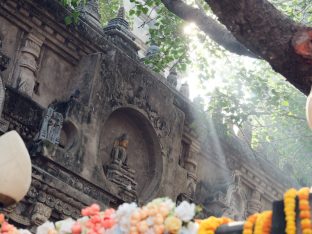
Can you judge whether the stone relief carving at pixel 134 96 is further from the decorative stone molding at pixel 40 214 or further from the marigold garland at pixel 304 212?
the marigold garland at pixel 304 212

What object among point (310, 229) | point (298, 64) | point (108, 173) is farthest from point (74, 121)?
point (310, 229)

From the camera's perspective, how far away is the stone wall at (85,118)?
7.48 metres

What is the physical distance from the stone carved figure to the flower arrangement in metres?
4.38

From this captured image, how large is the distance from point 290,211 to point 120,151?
7.04 metres

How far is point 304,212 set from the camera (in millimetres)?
2277

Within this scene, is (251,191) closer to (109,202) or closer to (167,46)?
(167,46)

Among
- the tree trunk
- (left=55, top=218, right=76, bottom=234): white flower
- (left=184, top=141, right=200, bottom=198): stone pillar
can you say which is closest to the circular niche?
(left=184, top=141, right=200, bottom=198): stone pillar

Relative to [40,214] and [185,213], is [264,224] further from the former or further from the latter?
[40,214]

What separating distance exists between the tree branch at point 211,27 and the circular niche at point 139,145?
11.3 feet

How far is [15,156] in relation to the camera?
3.43 meters

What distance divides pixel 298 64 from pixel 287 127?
39.8ft

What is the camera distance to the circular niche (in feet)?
→ 30.8

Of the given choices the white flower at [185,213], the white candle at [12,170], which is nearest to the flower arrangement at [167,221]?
the white flower at [185,213]

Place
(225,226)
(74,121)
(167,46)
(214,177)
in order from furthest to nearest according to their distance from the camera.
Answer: (214,177)
(167,46)
(74,121)
(225,226)
